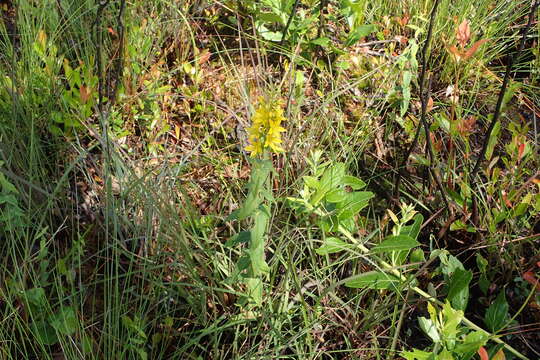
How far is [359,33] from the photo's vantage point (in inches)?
92.5

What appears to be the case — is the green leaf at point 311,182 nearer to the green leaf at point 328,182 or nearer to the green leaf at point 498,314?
the green leaf at point 328,182

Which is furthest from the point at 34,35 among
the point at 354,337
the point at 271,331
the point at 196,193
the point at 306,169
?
the point at 354,337

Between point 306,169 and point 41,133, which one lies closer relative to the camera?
point 306,169

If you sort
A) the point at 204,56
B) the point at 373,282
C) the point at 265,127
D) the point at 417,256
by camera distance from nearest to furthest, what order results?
1. the point at 265,127
2. the point at 373,282
3. the point at 417,256
4. the point at 204,56

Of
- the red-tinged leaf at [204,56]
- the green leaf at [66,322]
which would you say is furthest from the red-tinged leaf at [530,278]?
the red-tinged leaf at [204,56]

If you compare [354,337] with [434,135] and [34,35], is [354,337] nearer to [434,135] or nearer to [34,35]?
[434,135]

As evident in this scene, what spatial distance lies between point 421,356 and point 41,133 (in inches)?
54.0

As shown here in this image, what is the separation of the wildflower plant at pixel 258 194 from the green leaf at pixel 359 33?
1.04m

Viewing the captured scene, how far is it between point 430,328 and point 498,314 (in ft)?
1.09

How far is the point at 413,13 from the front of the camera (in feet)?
8.40

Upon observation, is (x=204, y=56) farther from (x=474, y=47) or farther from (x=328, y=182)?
(x=474, y=47)

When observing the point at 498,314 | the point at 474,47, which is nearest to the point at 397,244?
the point at 498,314

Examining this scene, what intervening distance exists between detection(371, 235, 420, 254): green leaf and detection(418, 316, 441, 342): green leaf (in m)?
0.23

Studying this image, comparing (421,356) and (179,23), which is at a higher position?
(179,23)
